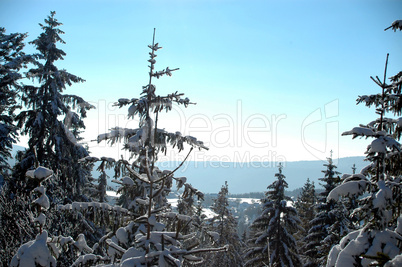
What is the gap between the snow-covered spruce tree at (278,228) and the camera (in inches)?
680


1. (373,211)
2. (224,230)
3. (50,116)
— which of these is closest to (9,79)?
(50,116)

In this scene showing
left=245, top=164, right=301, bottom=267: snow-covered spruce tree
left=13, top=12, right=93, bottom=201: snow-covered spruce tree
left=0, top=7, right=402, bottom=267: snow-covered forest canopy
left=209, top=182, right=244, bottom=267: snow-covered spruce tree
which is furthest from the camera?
left=209, top=182, right=244, bottom=267: snow-covered spruce tree

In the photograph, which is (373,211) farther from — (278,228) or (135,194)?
(278,228)

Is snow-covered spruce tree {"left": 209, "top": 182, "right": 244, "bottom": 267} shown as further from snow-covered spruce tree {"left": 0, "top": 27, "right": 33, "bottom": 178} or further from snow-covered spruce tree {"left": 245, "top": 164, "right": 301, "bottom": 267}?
snow-covered spruce tree {"left": 0, "top": 27, "right": 33, "bottom": 178}

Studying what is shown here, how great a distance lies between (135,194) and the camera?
291 inches

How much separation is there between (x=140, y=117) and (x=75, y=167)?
926 cm

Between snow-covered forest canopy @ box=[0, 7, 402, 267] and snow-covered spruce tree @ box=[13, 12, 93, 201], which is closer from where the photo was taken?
snow-covered forest canopy @ box=[0, 7, 402, 267]

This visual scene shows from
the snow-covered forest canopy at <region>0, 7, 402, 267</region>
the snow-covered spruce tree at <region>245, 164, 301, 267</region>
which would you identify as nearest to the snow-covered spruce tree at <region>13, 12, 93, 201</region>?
the snow-covered forest canopy at <region>0, 7, 402, 267</region>

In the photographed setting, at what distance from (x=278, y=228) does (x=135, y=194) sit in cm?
1332

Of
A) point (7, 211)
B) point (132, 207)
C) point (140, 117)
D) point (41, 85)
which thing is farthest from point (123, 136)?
point (41, 85)

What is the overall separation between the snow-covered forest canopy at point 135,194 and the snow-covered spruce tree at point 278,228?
0.23ft

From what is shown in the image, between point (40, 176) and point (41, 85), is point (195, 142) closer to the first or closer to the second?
point (40, 176)

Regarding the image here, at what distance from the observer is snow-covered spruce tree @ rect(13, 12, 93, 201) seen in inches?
519

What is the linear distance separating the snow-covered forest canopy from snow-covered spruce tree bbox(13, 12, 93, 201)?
51 millimetres
